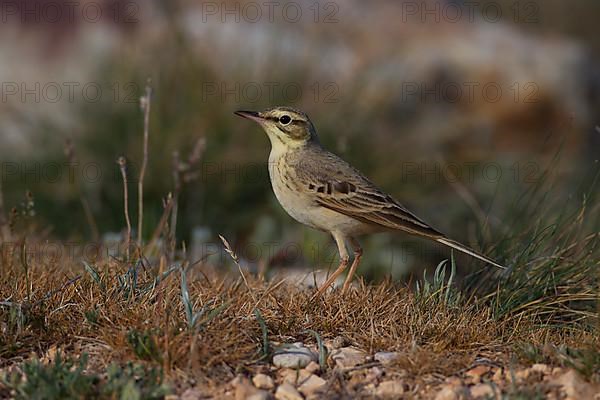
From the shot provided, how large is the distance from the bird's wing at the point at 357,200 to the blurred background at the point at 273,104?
82.3 inches

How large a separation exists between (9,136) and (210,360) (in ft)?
22.0

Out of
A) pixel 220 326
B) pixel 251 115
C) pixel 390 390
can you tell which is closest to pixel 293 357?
pixel 220 326

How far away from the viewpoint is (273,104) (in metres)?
9.67

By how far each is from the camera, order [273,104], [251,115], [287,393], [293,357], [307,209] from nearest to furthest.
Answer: [287,393], [293,357], [307,209], [251,115], [273,104]

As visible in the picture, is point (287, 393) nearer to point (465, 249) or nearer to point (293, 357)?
point (293, 357)

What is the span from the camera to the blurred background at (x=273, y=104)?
9.02 metres

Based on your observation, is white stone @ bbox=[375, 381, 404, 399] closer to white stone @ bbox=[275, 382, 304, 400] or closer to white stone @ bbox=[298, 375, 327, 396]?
white stone @ bbox=[298, 375, 327, 396]

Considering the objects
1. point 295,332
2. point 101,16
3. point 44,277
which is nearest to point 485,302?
point 295,332

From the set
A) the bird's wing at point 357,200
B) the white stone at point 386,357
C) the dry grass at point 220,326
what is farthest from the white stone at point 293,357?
the bird's wing at point 357,200

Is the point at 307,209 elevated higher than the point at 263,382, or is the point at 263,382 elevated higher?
the point at 307,209

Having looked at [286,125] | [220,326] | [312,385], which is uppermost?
[286,125]

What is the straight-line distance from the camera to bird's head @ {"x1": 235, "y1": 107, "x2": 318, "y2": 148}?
6.01m

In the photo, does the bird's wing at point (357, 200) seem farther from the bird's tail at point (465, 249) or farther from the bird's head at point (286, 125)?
the bird's head at point (286, 125)

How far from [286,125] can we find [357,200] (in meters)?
0.77
